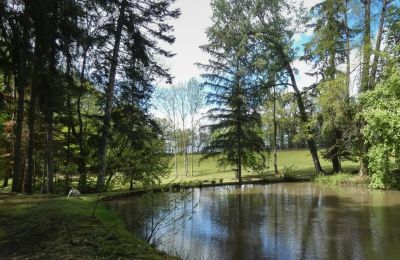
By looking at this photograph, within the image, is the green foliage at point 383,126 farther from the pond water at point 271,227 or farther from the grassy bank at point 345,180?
the pond water at point 271,227

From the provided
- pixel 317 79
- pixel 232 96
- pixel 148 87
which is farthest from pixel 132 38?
pixel 317 79

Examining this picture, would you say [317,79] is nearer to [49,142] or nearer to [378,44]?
[378,44]

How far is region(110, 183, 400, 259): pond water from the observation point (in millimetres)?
8172

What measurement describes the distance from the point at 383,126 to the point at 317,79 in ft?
40.0

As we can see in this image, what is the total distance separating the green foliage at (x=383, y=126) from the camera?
18.9 metres

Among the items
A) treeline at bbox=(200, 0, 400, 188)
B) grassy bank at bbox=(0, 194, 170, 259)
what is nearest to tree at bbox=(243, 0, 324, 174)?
treeline at bbox=(200, 0, 400, 188)

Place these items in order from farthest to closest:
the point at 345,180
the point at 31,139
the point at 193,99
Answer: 1. the point at 193,99
2. the point at 345,180
3. the point at 31,139

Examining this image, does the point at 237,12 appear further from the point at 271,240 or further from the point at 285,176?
the point at 271,240

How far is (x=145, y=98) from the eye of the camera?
20.1 m

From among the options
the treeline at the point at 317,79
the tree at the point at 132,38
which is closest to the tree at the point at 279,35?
the treeline at the point at 317,79

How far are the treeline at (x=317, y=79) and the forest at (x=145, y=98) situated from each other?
0.09 metres

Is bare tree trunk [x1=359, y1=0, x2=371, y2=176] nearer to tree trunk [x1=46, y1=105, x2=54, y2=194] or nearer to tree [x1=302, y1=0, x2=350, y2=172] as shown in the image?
tree [x1=302, y1=0, x2=350, y2=172]

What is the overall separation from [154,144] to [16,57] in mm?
11565

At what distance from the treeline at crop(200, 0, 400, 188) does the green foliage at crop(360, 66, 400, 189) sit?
5 centimetres
